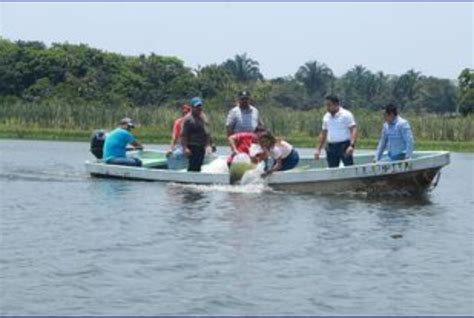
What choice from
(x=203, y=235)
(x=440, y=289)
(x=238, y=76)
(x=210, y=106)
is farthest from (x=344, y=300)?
(x=238, y=76)

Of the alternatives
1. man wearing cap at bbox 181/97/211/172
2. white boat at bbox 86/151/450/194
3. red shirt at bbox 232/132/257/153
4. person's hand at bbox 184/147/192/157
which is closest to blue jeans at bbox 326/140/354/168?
white boat at bbox 86/151/450/194

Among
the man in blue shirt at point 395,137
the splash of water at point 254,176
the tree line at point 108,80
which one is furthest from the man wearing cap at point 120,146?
the tree line at point 108,80

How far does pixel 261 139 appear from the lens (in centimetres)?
1798

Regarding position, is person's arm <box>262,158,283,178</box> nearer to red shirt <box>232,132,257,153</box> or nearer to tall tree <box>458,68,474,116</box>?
red shirt <box>232,132,257,153</box>

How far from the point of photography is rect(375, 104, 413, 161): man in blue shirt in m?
17.2

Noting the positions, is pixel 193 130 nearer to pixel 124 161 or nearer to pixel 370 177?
pixel 124 161

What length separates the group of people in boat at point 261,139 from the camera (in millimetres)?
17625

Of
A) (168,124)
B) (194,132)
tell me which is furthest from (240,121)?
(168,124)

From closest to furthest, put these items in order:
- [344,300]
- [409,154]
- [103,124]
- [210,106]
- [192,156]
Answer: [344,300], [409,154], [192,156], [103,124], [210,106]

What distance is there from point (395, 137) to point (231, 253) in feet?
23.9

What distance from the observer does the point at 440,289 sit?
9383 millimetres

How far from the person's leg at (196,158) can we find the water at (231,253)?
1.64 meters

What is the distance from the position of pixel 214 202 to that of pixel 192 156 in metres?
3.59

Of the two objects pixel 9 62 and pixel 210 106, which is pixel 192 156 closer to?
→ pixel 210 106
